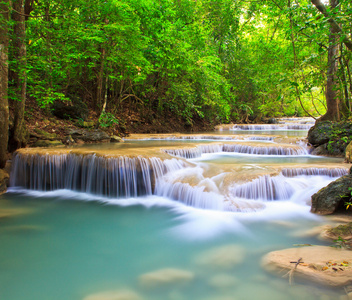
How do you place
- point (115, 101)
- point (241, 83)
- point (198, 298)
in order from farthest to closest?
point (241, 83) < point (115, 101) < point (198, 298)

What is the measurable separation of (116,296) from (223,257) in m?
1.52

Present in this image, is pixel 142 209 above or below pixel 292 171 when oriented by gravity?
below

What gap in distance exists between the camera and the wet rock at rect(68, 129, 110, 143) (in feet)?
32.3

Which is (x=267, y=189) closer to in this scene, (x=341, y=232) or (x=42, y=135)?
(x=341, y=232)

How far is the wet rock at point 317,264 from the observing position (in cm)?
258

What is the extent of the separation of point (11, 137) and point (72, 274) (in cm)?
562

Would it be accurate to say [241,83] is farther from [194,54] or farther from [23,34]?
[23,34]

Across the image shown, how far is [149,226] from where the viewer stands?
4688 millimetres

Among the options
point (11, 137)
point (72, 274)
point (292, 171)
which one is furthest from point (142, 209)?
point (11, 137)

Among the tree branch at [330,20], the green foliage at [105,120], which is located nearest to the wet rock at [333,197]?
the tree branch at [330,20]

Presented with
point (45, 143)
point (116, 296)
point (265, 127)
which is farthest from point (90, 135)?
point (265, 127)

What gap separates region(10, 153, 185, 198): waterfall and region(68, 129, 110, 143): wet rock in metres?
3.02

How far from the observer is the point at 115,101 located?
13.7 meters

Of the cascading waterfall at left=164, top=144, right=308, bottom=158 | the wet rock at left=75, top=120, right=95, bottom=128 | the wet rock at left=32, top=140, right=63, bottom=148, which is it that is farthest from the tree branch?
the wet rock at left=75, top=120, right=95, bottom=128
